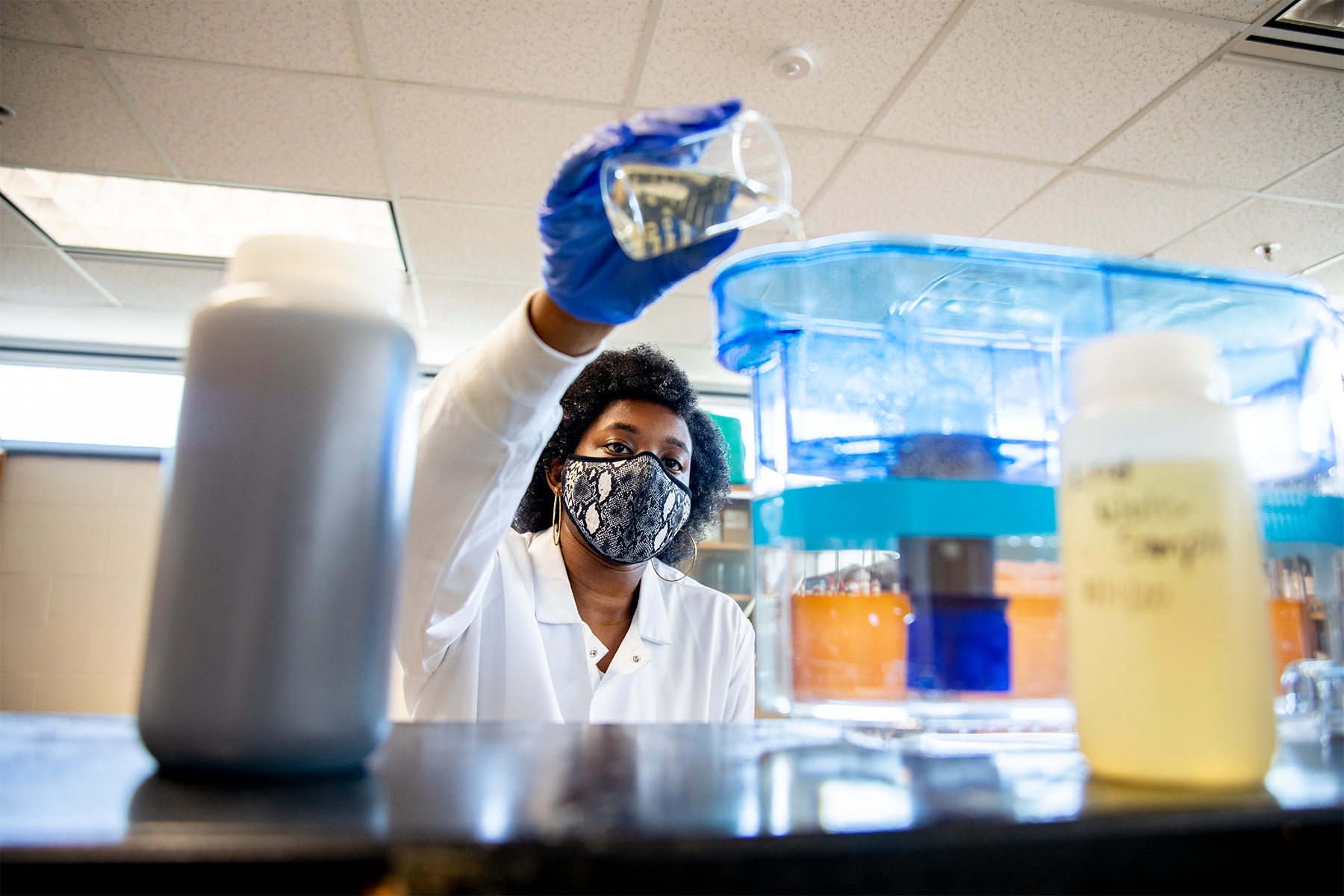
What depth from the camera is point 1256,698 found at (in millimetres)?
327

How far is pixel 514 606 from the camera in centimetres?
138

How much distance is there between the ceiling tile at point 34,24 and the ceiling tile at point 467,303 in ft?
4.64

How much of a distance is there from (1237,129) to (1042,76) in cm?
65

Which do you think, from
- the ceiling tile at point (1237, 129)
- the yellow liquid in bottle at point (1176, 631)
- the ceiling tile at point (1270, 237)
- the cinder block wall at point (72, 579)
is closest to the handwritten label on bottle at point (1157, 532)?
the yellow liquid in bottle at point (1176, 631)

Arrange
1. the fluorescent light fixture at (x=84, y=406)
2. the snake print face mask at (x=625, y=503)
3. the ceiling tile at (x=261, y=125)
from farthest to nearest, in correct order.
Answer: the fluorescent light fixture at (x=84, y=406)
the ceiling tile at (x=261, y=125)
the snake print face mask at (x=625, y=503)

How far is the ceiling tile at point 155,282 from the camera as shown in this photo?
320 centimetres

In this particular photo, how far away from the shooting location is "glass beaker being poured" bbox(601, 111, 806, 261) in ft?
1.65

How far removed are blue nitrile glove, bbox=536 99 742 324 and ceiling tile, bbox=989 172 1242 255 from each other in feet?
7.69

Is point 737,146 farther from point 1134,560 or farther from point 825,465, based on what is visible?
point 1134,560

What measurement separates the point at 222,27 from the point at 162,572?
83.1 inches

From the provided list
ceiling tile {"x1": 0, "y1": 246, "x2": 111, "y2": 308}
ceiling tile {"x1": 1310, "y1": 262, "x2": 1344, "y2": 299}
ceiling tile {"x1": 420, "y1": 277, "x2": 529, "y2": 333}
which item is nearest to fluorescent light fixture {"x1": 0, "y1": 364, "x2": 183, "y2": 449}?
ceiling tile {"x1": 0, "y1": 246, "x2": 111, "y2": 308}

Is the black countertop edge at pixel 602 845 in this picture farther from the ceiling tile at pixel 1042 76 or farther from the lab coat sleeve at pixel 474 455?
the ceiling tile at pixel 1042 76

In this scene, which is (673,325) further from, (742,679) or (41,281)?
(41,281)

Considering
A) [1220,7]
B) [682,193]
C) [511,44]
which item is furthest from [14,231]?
[1220,7]
